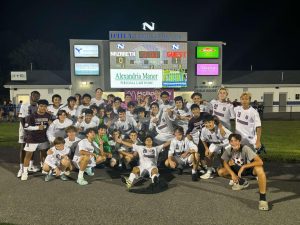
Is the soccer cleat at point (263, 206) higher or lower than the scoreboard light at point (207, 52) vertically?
lower

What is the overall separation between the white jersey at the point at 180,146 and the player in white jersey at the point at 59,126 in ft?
→ 9.21

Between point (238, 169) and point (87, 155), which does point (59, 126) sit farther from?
point (238, 169)

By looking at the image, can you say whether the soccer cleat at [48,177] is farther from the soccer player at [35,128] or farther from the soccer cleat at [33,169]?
the soccer cleat at [33,169]

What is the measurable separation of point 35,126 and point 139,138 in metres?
2.78

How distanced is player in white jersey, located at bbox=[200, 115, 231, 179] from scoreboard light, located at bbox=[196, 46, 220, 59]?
25.4 metres

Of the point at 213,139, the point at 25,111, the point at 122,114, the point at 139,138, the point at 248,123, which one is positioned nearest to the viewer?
the point at 248,123

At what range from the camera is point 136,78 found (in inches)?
1187

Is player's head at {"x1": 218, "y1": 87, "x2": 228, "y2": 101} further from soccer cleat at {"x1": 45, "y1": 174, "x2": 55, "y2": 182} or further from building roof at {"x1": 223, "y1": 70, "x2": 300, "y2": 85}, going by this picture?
building roof at {"x1": 223, "y1": 70, "x2": 300, "y2": 85}

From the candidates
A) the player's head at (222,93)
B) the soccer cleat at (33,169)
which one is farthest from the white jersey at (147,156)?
the soccer cleat at (33,169)

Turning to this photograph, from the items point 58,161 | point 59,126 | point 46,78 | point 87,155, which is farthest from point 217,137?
point 46,78

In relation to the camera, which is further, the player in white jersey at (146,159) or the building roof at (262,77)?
the building roof at (262,77)

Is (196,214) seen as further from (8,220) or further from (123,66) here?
(123,66)

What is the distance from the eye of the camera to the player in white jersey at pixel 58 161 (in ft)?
23.1

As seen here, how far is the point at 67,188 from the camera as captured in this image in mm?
6391
